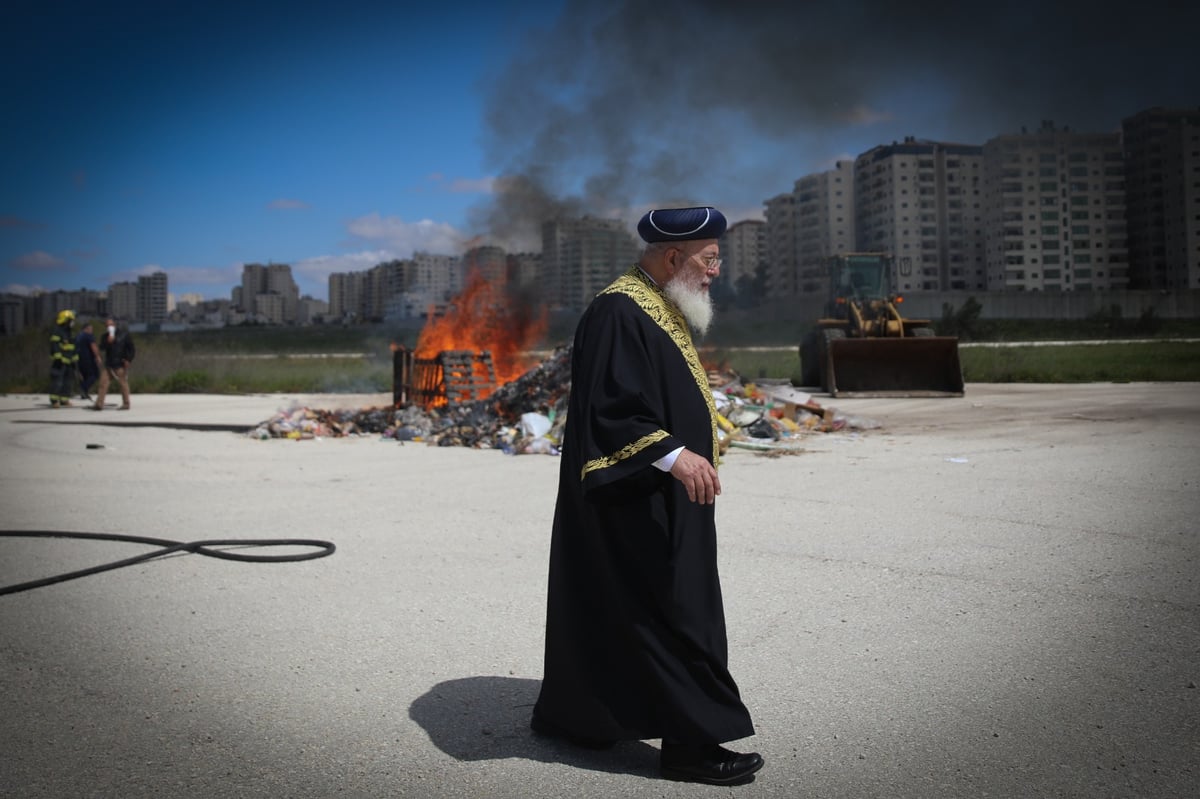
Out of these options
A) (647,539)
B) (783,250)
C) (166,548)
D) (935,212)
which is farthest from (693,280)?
(783,250)

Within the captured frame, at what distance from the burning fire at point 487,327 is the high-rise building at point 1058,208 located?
21.6 m

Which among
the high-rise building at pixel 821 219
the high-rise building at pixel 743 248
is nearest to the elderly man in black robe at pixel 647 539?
the high-rise building at pixel 821 219

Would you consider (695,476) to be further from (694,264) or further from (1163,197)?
(1163,197)

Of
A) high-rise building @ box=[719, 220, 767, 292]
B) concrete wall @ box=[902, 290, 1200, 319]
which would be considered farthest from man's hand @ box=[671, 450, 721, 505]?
high-rise building @ box=[719, 220, 767, 292]

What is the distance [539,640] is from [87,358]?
66.3 feet

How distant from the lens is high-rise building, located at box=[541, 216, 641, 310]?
28.0 metres

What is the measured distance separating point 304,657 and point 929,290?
35.4 meters

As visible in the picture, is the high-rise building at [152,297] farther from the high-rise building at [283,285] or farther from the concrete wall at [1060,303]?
the concrete wall at [1060,303]

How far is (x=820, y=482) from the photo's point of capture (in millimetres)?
9375

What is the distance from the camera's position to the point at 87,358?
70.2 ft

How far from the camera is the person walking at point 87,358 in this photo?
21000mm

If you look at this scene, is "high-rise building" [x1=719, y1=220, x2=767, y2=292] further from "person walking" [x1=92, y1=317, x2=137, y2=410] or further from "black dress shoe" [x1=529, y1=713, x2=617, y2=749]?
"black dress shoe" [x1=529, y1=713, x2=617, y2=749]

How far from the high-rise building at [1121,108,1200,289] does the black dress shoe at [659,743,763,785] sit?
103 feet

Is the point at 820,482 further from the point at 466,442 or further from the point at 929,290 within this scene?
the point at 929,290
